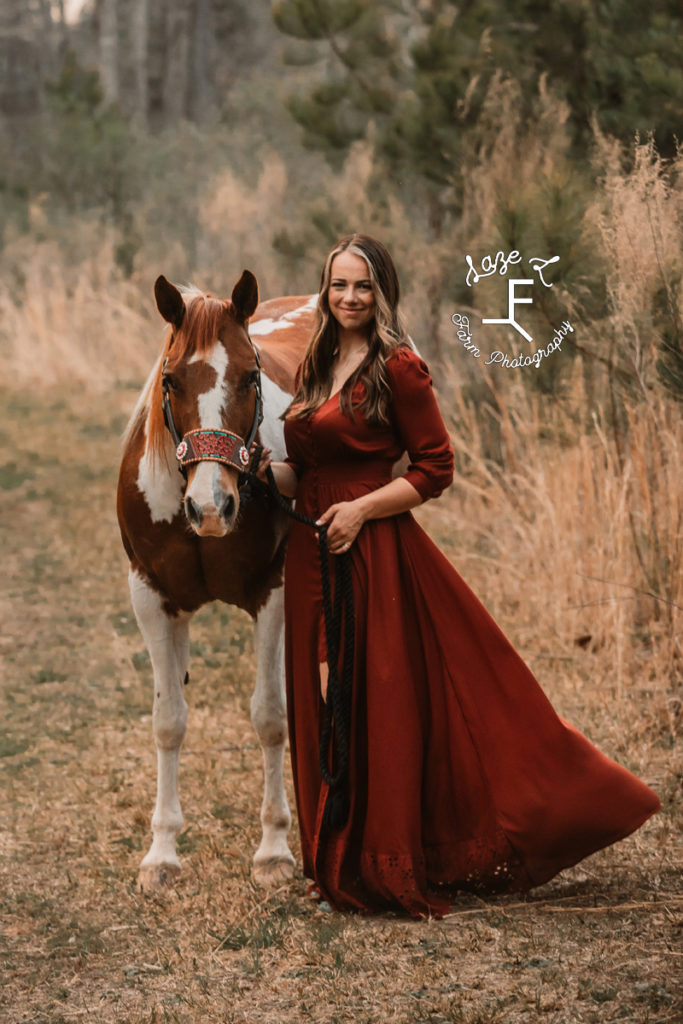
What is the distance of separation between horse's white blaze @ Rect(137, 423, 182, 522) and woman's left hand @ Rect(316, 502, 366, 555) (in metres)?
0.52

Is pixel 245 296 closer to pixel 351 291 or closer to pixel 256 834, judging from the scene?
pixel 351 291

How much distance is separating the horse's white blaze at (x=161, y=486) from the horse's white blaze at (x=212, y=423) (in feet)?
1.22

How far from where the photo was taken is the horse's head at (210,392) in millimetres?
3057

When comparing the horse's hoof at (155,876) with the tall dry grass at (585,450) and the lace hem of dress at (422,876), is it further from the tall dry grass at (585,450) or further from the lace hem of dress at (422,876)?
the tall dry grass at (585,450)

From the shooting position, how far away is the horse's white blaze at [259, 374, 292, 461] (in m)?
3.82

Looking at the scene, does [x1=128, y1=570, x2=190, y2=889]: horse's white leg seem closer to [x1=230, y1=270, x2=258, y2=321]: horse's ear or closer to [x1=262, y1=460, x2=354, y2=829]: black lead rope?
[x1=262, y1=460, x2=354, y2=829]: black lead rope

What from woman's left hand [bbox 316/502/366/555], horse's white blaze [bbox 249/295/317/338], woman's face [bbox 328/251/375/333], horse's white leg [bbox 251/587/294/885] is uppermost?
horse's white blaze [bbox 249/295/317/338]

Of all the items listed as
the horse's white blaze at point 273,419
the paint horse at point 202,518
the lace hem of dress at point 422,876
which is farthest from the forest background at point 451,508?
the horse's white blaze at point 273,419

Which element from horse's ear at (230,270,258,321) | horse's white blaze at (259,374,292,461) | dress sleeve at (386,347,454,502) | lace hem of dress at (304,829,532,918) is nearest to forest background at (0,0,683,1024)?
lace hem of dress at (304,829,532,918)

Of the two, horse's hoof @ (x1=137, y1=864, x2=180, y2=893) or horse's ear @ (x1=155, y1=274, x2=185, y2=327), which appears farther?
horse's hoof @ (x1=137, y1=864, x2=180, y2=893)

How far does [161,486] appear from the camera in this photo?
3.58 meters

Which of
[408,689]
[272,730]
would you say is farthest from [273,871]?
[408,689]

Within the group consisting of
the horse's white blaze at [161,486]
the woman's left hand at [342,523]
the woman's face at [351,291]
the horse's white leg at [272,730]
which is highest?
the woman's face at [351,291]

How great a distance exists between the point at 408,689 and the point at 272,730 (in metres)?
0.79
